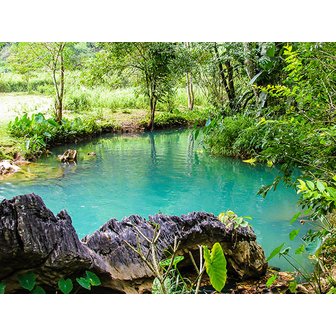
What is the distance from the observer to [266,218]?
318 centimetres

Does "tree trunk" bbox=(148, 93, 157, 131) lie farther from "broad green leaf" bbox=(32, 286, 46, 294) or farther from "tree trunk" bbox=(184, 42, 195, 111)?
"broad green leaf" bbox=(32, 286, 46, 294)

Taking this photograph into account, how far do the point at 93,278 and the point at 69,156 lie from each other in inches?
114

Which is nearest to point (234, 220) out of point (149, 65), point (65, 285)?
point (65, 285)

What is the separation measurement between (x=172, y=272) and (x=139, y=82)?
7.19 feet

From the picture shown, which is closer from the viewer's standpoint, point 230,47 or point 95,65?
point 230,47

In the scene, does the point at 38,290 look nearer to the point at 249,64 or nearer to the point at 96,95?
the point at 96,95

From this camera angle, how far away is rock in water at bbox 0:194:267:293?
6.09 ft

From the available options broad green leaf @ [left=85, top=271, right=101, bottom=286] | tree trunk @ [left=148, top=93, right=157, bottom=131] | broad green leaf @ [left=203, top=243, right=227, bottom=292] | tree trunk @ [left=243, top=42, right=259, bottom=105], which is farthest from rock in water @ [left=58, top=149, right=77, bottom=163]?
broad green leaf @ [left=203, top=243, right=227, bottom=292]

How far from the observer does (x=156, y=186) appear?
3863mm

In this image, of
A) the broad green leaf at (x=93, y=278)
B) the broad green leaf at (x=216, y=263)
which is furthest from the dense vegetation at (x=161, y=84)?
the broad green leaf at (x=93, y=278)

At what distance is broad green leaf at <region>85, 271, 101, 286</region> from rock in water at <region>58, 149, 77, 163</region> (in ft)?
8.73

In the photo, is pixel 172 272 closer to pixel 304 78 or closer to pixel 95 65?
pixel 304 78

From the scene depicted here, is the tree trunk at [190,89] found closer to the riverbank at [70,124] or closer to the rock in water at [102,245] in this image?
the riverbank at [70,124]
